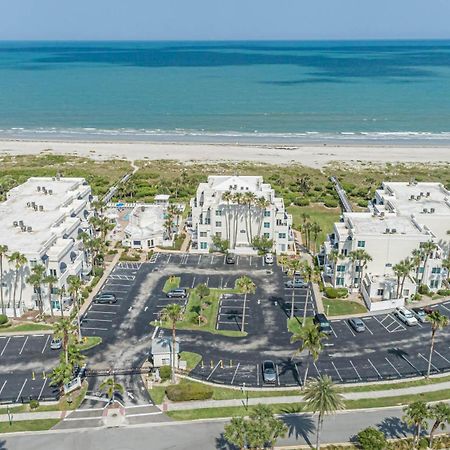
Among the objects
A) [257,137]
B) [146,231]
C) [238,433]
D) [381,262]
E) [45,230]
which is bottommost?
[238,433]

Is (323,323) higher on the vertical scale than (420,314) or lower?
lower

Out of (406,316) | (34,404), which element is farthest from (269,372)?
(34,404)

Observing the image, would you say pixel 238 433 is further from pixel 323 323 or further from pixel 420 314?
pixel 420 314

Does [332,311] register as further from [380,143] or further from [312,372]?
[380,143]

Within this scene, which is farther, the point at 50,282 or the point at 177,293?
the point at 177,293

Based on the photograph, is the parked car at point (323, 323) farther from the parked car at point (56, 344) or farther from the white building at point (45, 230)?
the white building at point (45, 230)
